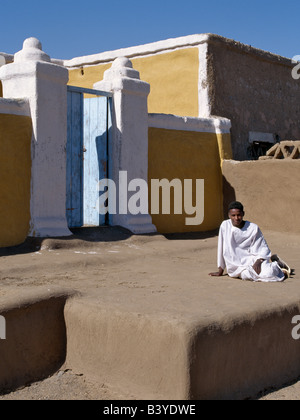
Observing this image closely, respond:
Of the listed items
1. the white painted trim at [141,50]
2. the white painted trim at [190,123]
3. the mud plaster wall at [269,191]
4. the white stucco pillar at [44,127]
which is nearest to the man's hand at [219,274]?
the white stucco pillar at [44,127]

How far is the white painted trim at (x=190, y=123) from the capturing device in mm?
9258

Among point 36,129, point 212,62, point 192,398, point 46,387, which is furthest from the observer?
point 212,62

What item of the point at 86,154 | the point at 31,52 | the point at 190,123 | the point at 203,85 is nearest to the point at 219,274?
the point at 86,154

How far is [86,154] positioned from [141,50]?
12.0 ft

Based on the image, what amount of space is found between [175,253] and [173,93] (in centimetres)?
465

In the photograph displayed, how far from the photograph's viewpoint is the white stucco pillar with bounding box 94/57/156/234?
844cm

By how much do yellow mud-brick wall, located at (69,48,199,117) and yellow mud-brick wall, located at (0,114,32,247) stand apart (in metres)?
4.30

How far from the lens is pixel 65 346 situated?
4.29 meters

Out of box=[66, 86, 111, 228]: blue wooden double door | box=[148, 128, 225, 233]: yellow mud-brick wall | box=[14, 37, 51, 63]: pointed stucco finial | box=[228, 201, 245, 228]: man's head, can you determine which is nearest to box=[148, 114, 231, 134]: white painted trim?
box=[148, 128, 225, 233]: yellow mud-brick wall

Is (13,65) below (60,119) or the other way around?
the other way around

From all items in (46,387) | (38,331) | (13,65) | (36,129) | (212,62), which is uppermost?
(212,62)

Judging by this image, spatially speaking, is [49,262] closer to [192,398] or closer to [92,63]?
[192,398]

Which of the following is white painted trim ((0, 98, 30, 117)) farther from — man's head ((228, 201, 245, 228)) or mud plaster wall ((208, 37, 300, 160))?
mud plaster wall ((208, 37, 300, 160))
